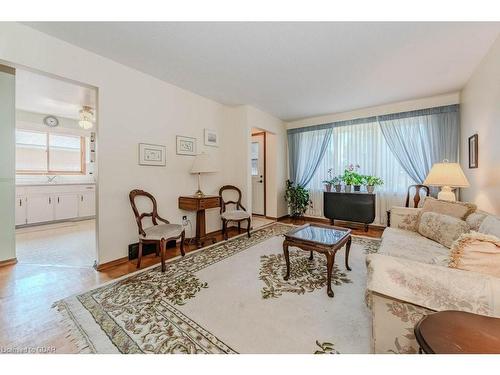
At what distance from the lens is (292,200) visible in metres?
5.04

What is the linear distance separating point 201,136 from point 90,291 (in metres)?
2.62

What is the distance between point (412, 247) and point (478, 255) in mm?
960

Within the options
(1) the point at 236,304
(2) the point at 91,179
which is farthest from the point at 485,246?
(2) the point at 91,179

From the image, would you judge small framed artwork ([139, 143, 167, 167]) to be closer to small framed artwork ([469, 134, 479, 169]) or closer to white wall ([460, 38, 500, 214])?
white wall ([460, 38, 500, 214])

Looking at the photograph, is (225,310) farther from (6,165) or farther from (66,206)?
(66,206)

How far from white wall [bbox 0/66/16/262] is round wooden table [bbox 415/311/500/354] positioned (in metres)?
3.92

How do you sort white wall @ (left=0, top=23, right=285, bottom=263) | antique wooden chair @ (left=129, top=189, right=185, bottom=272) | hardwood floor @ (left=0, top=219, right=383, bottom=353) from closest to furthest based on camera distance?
hardwood floor @ (left=0, top=219, right=383, bottom=353) < white wall @ (left=0, top=23, right=285, bottom=263) < antique wooden chair @ (left=129, top=189, right=185, bottom=272)

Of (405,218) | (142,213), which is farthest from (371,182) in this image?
(142,213)

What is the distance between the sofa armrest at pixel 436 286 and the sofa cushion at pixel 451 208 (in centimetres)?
155

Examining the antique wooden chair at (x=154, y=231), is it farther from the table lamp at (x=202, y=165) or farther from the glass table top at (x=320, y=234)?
the glass table top at (x=320, y=234)

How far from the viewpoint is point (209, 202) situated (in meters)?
3.33

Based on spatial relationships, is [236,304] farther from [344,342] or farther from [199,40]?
[199,40]

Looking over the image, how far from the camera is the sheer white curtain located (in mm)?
4070

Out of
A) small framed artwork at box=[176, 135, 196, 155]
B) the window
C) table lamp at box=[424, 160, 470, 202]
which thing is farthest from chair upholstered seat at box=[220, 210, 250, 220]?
the window
